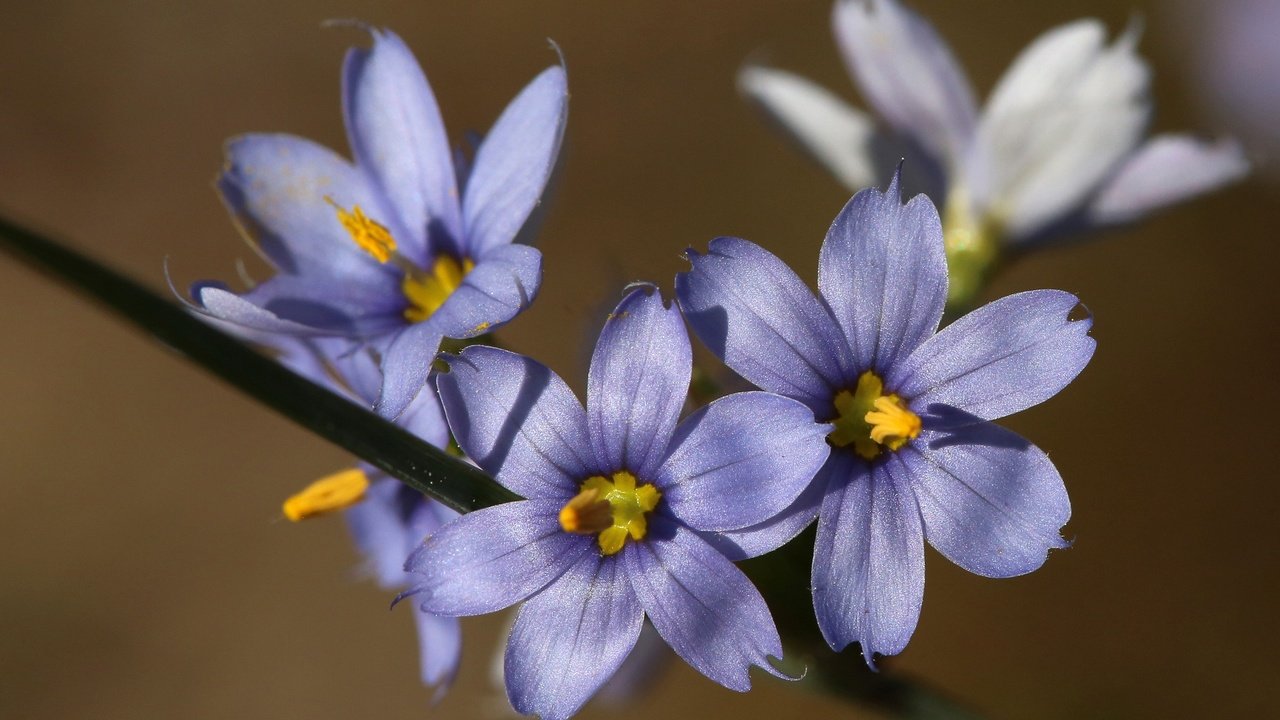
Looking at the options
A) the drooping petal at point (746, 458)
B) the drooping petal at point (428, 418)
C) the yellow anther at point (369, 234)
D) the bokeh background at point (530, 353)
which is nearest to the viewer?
the drooping petal at point (746, 458)

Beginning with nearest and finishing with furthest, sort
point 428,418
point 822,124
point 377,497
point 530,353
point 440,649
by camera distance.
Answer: point 428,418 → point 440,649 → point 377,497 → point 822,124 → point 530,353

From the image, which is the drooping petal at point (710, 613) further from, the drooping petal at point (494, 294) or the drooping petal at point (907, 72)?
the drooping petal at point (907, 72)

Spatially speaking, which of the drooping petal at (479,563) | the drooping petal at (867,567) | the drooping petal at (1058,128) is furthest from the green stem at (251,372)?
the drooping petal at (1058,128)

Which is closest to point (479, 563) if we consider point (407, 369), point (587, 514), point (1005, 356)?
point (587, 514)

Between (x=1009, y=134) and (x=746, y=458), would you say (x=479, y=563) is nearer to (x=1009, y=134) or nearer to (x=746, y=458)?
(x=746, y=458)

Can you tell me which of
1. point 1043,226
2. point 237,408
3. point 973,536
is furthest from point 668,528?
point 237,408

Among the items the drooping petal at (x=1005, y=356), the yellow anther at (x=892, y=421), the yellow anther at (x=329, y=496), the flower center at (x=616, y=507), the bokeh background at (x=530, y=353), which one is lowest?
the bokeh background at (x=530, y=353)

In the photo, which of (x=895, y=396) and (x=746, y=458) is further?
(x=895, y=396)
